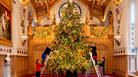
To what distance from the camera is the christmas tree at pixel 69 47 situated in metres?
10.1

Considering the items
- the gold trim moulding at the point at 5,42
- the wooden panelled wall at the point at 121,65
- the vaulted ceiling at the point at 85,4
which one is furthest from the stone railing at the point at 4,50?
the vaulted ceiling at the point at 85,4

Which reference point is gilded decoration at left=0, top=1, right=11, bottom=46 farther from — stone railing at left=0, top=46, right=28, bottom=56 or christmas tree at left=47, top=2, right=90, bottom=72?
christmas tree at left=47, top=2, right=90, bottom=72

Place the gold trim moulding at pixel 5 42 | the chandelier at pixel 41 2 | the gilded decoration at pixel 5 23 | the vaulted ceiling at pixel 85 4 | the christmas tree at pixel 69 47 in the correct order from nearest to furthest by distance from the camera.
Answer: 1. the christmas tree at pixel 69 47
2. the gold trim moulding at pixel 5 42
3. the gilded decoration at pixel 5 23
4. the chandelier at pixel 41 2
5. the vaulted ceiling at pixel 85 4

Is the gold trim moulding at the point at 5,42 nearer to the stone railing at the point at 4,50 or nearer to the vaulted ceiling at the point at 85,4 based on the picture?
the stone railing at the point at 4,50

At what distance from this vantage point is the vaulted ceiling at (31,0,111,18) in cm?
2538

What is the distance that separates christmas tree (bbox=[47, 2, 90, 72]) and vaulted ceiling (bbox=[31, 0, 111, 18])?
1427 cm

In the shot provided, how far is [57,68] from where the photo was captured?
33.5 ft

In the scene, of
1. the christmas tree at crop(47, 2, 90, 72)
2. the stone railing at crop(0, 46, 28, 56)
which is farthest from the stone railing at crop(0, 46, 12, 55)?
the christmas tree at crop(47, 2, 90, 72)

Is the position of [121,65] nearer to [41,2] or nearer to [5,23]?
[5,23]

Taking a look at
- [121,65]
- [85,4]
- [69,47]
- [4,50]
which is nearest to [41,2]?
[85,4]

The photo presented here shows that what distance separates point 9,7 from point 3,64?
305cm

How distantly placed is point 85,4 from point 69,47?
1891 centimetres

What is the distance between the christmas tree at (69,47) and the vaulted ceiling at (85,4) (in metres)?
14.3

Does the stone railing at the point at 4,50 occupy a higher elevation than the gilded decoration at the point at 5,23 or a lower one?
lower
